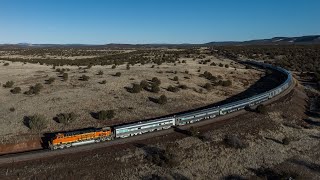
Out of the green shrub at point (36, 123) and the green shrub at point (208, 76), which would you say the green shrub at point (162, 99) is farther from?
the green shrub at point (208, 76)

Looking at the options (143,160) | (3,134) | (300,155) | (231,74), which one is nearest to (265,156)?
(300,155)

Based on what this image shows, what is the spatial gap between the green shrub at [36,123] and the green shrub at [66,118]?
1.54 metres

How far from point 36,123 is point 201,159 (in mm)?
17402

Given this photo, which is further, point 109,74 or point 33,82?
point 109,74

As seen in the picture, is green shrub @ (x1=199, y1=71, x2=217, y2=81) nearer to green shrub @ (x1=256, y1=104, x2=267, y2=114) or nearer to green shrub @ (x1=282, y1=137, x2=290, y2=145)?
green shrub @ (x1=256, y1=104, x2=267, y2=114)

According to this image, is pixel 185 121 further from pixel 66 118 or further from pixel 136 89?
pixel 136 89

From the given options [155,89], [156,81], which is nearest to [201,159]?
[155,89]

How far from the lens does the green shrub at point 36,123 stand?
3619 centimetres

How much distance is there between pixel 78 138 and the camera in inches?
1255

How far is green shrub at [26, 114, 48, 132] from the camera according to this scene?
119 feet

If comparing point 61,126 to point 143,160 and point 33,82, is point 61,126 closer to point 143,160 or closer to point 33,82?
point 143,160

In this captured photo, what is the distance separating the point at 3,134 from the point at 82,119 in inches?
335

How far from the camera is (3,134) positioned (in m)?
34.8

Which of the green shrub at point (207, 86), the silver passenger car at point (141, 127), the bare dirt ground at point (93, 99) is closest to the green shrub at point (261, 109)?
the bare dirt ground at point (93, 99)
